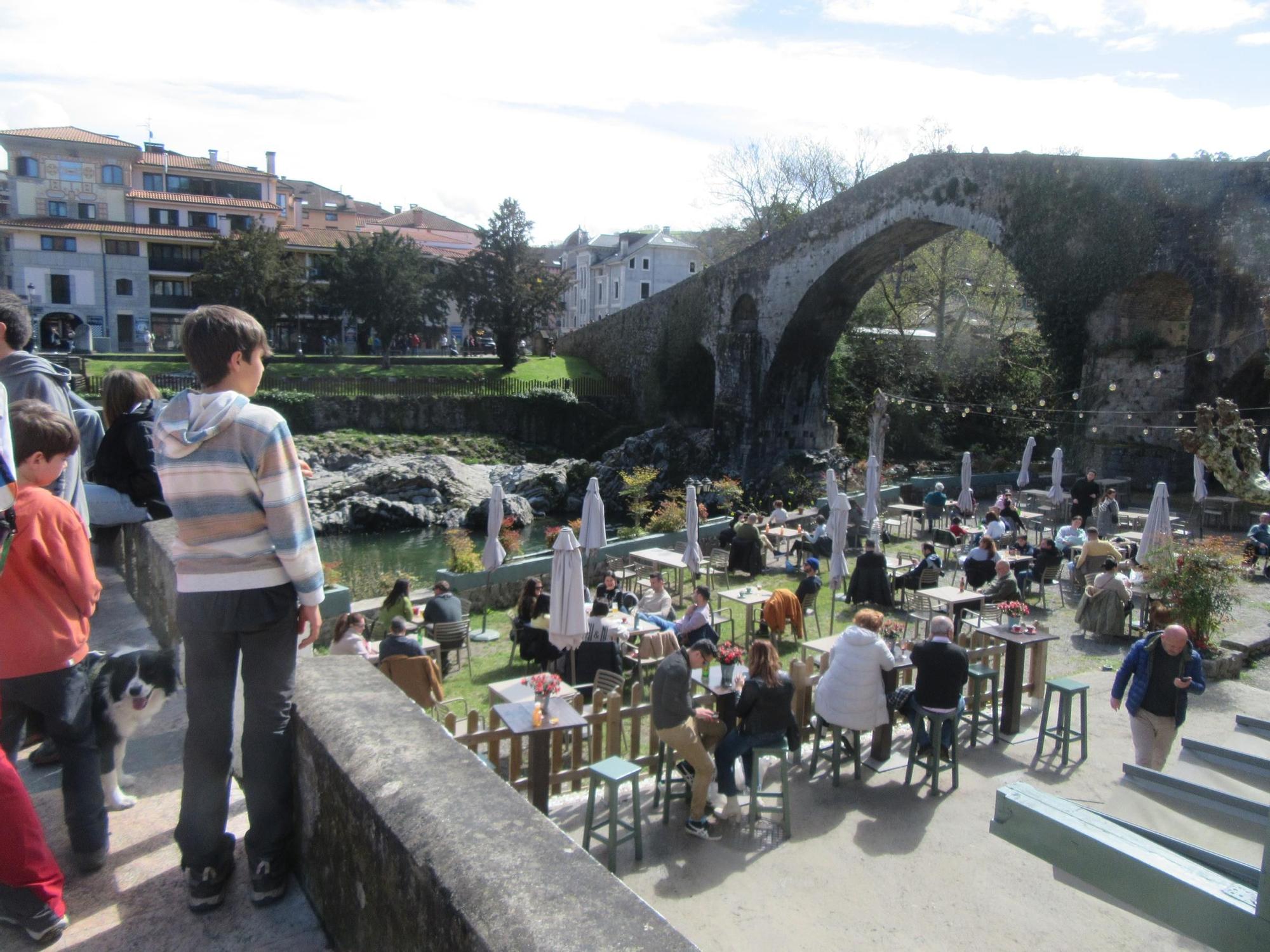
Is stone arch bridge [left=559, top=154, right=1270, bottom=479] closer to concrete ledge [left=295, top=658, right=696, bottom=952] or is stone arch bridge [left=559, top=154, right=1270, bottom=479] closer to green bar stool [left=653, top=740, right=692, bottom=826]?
green bar stool [left=653, top=740, right=692, bottom=826]

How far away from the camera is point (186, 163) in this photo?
46344 mm

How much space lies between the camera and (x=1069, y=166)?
65.5 feet

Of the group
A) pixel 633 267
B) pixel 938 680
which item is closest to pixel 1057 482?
pixel 938 680

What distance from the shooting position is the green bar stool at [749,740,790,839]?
5805mm

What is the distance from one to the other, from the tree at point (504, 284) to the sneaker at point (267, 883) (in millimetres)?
36905

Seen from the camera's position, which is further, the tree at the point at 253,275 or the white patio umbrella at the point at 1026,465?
the tree at the point at 253,275

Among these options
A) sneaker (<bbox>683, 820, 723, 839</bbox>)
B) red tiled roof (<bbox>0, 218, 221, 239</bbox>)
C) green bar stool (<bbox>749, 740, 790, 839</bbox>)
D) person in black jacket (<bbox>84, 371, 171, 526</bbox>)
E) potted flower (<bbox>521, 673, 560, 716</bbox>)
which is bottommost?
sneaker (<bbox>683, 820, 723, 839</bbox>)

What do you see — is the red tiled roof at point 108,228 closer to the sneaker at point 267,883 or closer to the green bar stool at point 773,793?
the green bar stool at point 773,793

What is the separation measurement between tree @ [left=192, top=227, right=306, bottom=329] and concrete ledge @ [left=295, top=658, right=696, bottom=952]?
117ft

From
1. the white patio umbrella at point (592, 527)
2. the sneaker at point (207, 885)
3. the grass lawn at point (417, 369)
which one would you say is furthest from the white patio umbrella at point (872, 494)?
the grass lawn at point (417, 369)

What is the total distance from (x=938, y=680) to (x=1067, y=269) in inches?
660

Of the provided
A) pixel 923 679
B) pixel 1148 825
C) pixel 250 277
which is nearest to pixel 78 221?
pixel 250 277

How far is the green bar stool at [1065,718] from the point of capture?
702cm

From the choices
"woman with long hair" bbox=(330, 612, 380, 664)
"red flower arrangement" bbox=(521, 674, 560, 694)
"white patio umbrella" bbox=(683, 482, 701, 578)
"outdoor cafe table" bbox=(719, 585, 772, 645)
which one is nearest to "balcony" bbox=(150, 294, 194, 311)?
"white patio umbrella" bbox=(683, 482, 701, 578)
